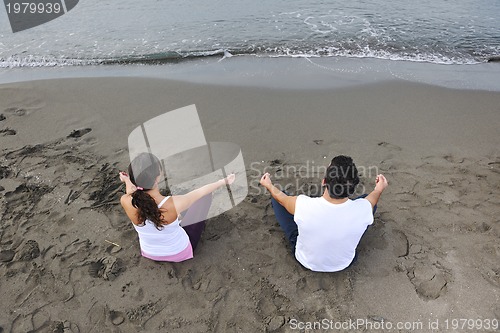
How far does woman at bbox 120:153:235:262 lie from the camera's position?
2.64 meters

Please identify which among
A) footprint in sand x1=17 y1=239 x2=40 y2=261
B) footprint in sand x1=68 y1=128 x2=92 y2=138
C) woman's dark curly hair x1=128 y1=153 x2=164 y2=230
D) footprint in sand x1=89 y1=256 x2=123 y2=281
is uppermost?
woman's dark curly hair x1=128 y1=153 x2=164 y2=230

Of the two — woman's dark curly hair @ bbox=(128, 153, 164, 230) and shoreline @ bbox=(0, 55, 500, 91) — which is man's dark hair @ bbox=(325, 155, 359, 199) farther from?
shoreline @ bbox=(0, 55, 500, 91)

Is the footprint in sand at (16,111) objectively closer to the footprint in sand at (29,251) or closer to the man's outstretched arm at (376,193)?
the footprint in sand at (29,251)

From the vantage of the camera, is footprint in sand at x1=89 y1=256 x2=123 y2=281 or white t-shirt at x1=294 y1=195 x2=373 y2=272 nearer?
white t-shirt at x1=294 y1=195 x2=373 y2=272

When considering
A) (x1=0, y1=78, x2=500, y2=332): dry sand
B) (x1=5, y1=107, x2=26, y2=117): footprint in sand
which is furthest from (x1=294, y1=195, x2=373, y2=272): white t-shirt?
(x1=5, y1=107, x2=26, y2=117): footprint in sand

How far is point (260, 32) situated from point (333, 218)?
6923 mm

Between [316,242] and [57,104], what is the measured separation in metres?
4.93

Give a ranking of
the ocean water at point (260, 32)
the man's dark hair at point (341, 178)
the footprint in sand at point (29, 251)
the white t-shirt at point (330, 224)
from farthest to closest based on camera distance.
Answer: the ocean water at point (260, 32)
the footprint in sand at point (29, 251)
the white t-shirt at point (330, 224)
the man's dark hair at point (341, 178)

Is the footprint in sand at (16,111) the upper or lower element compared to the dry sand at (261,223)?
upper

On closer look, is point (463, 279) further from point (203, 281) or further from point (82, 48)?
point (82, 48)

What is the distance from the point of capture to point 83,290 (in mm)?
3000

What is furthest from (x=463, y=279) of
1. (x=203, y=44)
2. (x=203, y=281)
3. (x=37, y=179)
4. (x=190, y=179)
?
(x=203, y=44)

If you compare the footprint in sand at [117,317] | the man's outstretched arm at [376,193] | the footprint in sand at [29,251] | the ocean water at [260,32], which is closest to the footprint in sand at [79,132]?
the footprint in sand at [29,251]

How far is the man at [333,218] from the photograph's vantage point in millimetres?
2492
